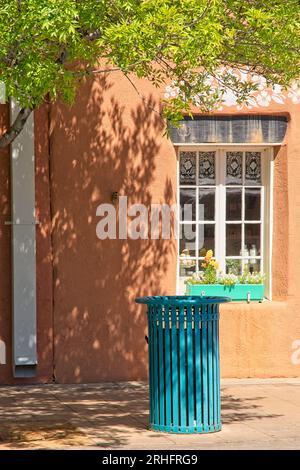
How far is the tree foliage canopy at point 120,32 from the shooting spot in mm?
8586

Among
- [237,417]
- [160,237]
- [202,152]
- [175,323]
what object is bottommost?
[237,417]

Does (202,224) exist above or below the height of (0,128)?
below

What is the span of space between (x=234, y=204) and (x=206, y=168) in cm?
60

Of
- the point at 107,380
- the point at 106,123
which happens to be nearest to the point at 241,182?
the point at 106,123

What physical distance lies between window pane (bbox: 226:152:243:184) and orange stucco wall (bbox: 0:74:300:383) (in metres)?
0.63

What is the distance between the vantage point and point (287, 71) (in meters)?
10.2

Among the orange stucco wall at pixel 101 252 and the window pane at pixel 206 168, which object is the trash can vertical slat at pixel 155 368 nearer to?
the orange stucco wall at pixel 101 252

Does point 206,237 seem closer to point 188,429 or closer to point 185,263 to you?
point 185,263

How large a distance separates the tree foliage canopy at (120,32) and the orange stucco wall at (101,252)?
3.57m

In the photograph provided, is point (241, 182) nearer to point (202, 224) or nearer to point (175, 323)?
point (202, 224)

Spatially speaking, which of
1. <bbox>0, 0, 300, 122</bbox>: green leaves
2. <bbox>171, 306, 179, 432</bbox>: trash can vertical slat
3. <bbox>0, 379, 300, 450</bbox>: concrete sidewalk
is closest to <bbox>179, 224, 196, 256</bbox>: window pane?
<bbox>0, 379, 300, 450</bbox>: concrete sidewalk

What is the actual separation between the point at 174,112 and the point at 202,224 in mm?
3959

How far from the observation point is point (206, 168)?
45.8 feet

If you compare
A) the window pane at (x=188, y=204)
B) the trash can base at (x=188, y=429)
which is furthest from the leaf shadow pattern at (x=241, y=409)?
the window pane at (x=188, y=204)
